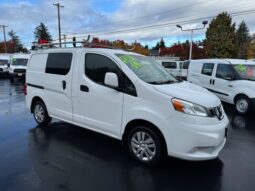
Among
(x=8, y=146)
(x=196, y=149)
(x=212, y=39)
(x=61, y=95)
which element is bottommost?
(x=8, y=146)

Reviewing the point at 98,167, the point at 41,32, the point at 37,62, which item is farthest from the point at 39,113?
the point at 41,32

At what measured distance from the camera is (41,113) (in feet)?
21.0

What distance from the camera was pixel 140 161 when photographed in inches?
169

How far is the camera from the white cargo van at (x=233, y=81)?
8.24 metres

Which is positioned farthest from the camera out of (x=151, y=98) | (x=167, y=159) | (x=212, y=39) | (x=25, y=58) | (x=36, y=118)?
(x=212, y=39)

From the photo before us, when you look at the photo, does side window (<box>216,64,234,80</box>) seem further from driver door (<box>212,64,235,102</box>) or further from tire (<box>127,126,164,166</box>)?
tire (<box>127,126,164,166</box>)

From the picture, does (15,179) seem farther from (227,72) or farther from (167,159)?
(227,72)

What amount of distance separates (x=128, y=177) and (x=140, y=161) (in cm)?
51

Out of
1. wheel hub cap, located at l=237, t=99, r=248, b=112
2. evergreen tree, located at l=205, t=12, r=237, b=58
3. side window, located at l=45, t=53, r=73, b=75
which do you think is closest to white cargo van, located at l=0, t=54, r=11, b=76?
side window, located at l=45, t=53, r=73, b=75

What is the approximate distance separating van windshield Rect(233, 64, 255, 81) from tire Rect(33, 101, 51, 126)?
6410 millimetres

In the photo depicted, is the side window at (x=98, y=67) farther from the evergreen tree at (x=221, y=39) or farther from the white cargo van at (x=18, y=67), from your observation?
the evergreen tree at (x=221, y=39)

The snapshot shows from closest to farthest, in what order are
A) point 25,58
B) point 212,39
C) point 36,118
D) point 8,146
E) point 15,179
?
point 15,179 → point 8,146 → point 36,118 → point 25,58 → point 212,39

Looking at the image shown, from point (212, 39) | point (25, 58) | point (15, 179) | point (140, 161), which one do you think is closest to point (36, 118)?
point (15, 179)

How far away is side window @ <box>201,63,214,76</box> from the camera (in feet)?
31.6
